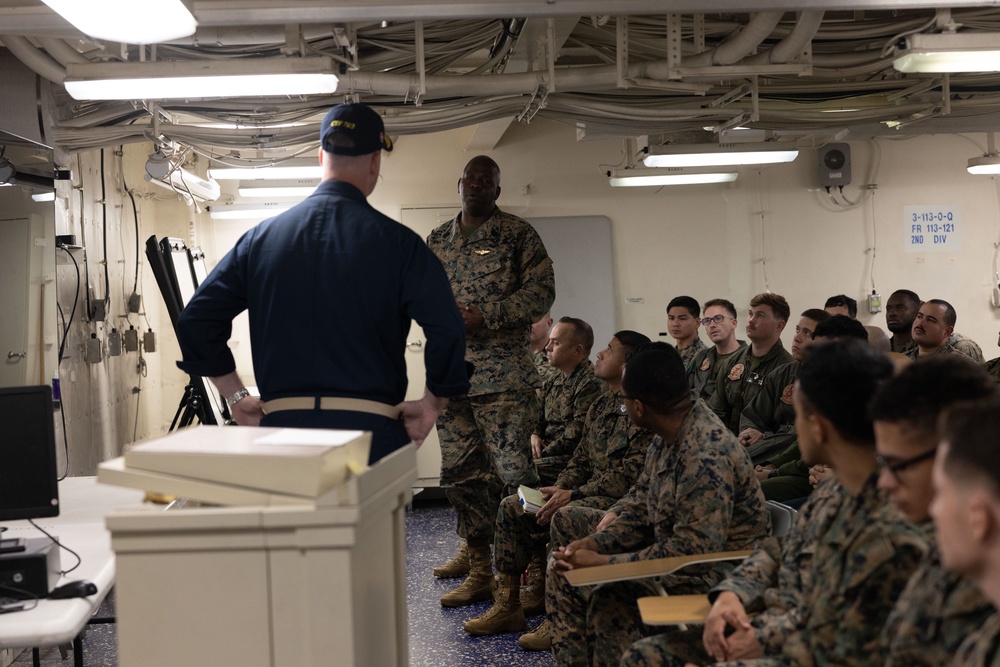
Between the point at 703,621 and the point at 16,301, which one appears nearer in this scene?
the point at 703,621

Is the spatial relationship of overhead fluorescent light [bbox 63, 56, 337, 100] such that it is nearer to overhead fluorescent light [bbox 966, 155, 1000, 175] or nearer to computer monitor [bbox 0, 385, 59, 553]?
computer monitor [bbox 0, 385, 59, 553]

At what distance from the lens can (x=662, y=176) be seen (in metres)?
6.77

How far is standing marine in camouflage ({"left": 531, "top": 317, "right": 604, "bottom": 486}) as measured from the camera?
4441 mm

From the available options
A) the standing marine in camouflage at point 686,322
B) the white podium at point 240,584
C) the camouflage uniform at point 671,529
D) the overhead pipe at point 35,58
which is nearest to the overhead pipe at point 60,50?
the overhead pipe at point 35,58

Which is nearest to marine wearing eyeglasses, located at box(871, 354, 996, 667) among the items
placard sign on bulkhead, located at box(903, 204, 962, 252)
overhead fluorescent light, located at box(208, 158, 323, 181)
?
overhead fluorescent light, located at box(208, 158, 323, 181)

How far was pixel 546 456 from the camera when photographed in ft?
15.5

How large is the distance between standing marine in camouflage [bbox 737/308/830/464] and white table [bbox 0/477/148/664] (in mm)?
2910

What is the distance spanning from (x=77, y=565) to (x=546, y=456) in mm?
2857

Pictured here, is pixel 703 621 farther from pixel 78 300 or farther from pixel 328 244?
pixel 78 300

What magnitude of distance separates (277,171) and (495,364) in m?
2.57

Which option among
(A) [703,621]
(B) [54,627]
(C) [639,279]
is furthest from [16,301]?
(C) [639,279]

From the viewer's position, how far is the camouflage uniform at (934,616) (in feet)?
4.22

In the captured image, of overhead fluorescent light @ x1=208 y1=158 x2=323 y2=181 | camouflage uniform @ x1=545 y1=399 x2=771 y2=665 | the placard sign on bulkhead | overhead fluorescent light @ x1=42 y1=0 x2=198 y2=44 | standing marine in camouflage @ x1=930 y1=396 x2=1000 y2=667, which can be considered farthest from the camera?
the placard sign on bulkhead

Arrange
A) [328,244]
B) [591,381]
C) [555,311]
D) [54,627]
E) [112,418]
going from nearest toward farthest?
[54,627]
[328,244]
[591,381]
[112,418]
[555,311]
